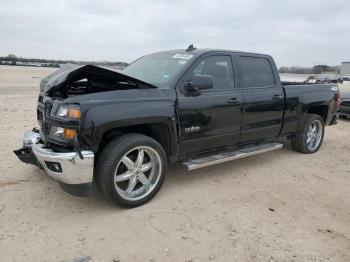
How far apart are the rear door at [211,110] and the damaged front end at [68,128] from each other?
64 cm

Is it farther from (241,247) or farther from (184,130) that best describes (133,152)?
(241,247)

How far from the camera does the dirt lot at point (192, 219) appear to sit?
3.16 m

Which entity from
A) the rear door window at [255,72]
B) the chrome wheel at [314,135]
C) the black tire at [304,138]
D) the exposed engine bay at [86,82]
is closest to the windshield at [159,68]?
the exposed engine bay at [86,82]

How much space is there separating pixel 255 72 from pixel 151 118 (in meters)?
2.25

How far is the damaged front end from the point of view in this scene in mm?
3486

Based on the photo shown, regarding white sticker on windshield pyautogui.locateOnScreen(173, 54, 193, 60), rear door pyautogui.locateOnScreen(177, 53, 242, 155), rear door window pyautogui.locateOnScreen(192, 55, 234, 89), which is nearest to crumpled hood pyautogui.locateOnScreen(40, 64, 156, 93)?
rear door pyautogui.locateOnScreen(177, 53, 242, 155)

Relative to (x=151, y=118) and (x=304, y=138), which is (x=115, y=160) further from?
(x=304, y=138)

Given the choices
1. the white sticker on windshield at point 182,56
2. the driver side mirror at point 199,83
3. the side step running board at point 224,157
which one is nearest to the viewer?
the driver side mirror at point 199,83

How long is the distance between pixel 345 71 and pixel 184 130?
90244 millimetres

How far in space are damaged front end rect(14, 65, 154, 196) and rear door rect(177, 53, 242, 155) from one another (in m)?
0.64

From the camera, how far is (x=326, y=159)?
634cm

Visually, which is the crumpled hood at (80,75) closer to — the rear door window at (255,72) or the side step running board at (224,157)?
the side step running board at (224,157)

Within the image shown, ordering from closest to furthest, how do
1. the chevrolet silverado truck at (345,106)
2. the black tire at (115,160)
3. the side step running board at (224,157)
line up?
the black tire at (115,160)
the side step running board at (224,157)
the chevrolet silverado truck at (345,106)

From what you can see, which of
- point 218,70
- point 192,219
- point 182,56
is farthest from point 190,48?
point 192,219
